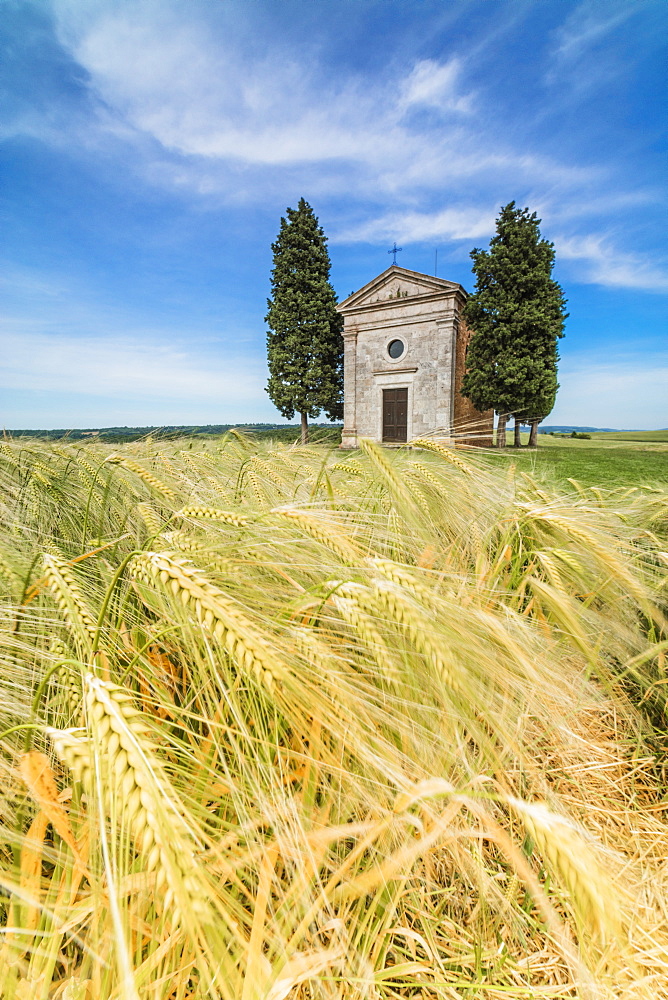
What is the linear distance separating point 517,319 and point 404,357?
4.19m

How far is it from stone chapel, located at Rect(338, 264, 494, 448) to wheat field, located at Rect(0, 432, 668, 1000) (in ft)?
46.6

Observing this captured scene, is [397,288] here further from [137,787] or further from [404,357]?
Answer: [137,787]

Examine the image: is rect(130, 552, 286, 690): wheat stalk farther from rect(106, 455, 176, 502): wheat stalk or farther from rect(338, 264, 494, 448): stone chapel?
rect(338, 264, 494, 448): stone chapel

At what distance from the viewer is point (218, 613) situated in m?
0.76

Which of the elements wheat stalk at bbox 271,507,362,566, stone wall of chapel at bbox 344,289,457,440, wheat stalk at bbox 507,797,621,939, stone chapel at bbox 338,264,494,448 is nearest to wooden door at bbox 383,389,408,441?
stone chapel at bbox 338,264,494,448

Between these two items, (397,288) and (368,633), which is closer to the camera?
(368,633)

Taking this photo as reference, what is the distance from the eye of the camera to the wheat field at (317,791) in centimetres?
58

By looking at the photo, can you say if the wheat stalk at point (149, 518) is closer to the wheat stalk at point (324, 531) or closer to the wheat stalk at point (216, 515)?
the wheat stalk at point (216, 515)

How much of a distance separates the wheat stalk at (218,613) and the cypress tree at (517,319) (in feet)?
47.8

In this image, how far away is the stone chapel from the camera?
50.5 ft

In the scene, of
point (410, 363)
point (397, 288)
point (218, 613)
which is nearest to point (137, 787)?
point (218, 613)

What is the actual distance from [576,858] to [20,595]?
4.27ft

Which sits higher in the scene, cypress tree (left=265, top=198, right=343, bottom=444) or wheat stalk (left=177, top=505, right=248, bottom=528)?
cypress tree (left=265, top=198, right=343, bottom=444)

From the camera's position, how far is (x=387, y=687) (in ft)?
3.00
